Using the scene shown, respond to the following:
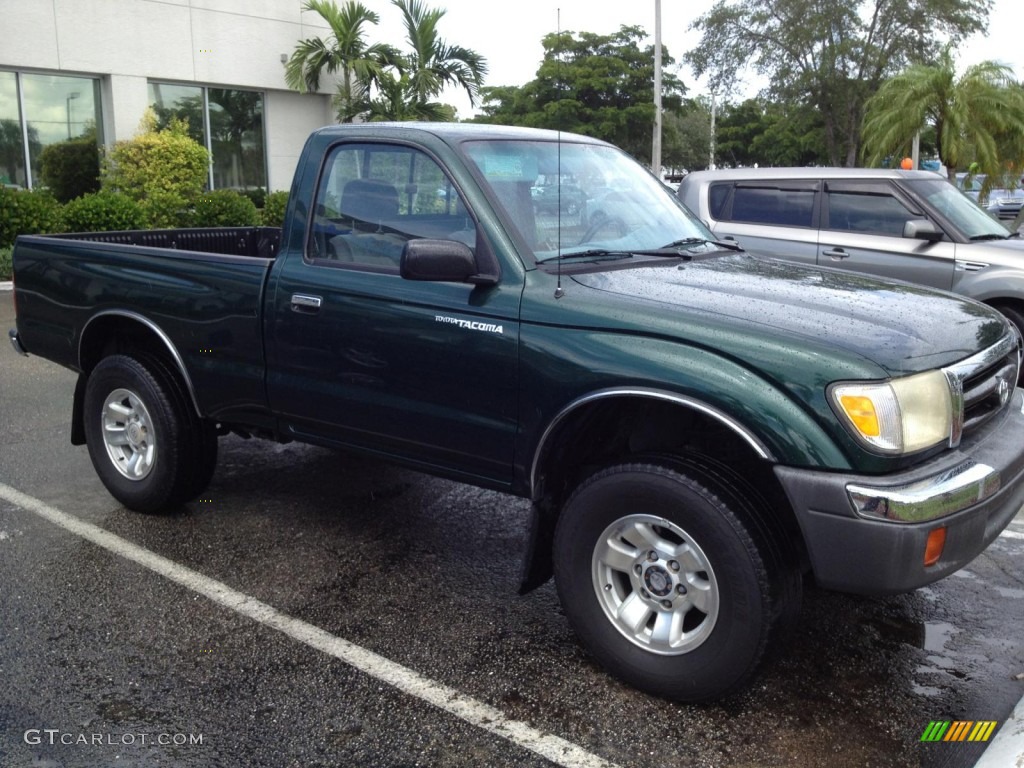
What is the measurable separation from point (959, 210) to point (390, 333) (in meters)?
6.24

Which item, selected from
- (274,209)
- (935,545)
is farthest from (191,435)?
(274,209)

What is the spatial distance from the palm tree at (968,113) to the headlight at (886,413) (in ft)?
41.1

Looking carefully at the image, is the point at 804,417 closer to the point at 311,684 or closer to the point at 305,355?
the point at 311,684

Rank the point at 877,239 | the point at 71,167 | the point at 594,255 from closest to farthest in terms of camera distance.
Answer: the point at 594,255, the point at 877,239, the point at 71,167

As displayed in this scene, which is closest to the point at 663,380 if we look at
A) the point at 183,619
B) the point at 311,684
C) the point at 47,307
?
the point at 311,684

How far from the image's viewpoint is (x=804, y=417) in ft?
10.0

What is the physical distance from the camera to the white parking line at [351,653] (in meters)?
3.19

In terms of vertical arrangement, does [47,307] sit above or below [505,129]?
below

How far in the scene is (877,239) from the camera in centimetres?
836

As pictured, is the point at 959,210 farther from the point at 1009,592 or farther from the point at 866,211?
the point at 1009,592

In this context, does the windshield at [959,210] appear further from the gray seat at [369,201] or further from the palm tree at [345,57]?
the palm tree at [345,57]

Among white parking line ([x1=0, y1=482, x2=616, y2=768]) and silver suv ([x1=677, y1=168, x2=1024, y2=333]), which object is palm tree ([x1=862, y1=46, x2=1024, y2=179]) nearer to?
silver suv ([x1=677, y1=168, x2=1024, y2=333])

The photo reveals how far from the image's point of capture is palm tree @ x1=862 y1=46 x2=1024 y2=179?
1416 cm

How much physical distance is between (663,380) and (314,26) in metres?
20.3
